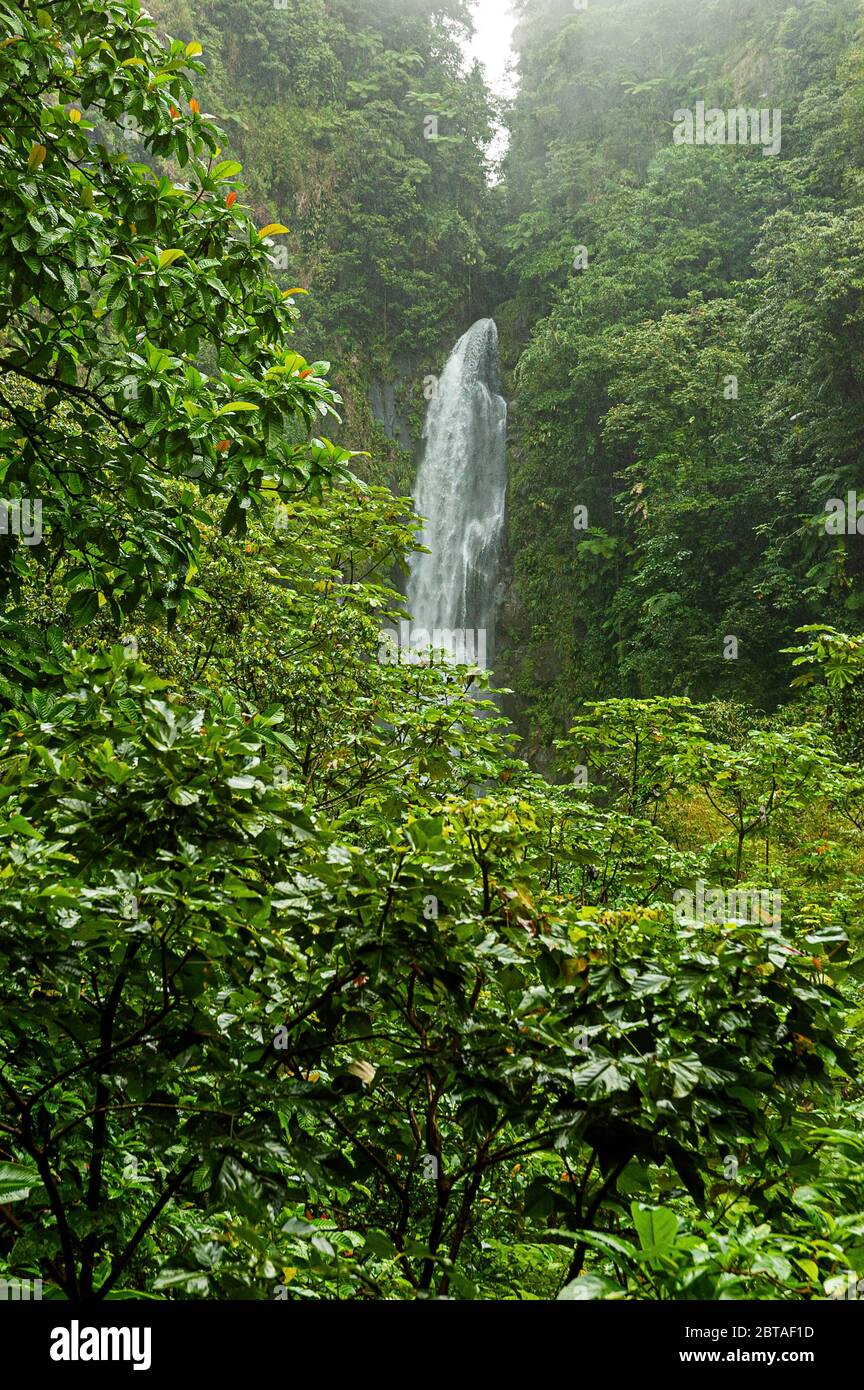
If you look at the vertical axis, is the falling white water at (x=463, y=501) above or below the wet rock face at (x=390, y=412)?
below

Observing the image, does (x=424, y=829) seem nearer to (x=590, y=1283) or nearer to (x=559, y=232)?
(x=590, y=1283)

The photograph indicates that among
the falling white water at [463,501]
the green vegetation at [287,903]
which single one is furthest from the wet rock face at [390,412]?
the green vegetation at [287,903]

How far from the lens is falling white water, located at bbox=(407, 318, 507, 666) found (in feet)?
68.1

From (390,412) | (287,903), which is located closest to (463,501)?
(390,412)

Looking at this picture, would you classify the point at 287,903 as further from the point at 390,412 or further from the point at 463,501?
the point at 390,412

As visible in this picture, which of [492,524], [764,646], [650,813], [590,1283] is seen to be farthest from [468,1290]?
[492,524]

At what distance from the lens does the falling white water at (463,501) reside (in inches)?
817

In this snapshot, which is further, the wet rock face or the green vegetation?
the wet rock face

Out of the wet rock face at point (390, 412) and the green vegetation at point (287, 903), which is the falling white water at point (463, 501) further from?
the green vegetation at point (287, 903)

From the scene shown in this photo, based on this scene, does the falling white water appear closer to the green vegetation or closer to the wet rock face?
the wet rock face

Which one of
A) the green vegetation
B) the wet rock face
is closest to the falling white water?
the wet rock face

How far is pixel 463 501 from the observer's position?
21891 mm
